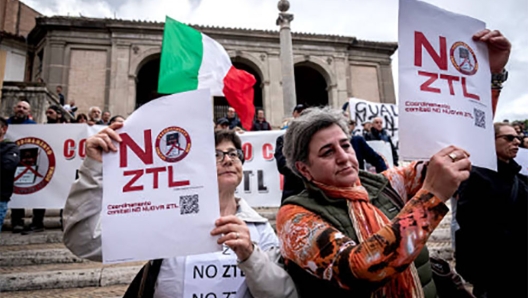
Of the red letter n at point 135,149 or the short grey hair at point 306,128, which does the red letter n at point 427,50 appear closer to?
the short grey hair at point 306,128

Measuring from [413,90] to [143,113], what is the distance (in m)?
1.21

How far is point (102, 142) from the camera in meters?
1.46

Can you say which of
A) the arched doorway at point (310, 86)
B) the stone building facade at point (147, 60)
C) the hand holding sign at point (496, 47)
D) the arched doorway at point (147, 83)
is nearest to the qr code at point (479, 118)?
the hand holding sign at point (496, 47)

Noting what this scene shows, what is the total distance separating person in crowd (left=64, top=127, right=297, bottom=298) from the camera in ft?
4.51

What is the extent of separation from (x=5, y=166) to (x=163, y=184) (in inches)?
166

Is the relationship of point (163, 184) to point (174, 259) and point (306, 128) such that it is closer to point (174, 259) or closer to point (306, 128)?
point (174, 259)

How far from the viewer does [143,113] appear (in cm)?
149

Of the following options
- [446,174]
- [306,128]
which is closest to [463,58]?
[446,174]

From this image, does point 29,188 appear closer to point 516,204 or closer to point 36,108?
point 36,108

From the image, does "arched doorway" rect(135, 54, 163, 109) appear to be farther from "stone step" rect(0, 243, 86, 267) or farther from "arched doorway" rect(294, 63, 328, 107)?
"stone step" rect(0, 243, 86, 267)

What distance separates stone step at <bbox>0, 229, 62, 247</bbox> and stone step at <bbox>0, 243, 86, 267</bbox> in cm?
28

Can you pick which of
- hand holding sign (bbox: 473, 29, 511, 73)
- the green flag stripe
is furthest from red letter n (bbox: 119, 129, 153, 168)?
the green flag stripe

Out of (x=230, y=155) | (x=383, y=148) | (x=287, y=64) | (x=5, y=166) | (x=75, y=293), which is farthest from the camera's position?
(x=287, y=64)

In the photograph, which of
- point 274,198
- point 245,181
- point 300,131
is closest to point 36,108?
point 245,181
